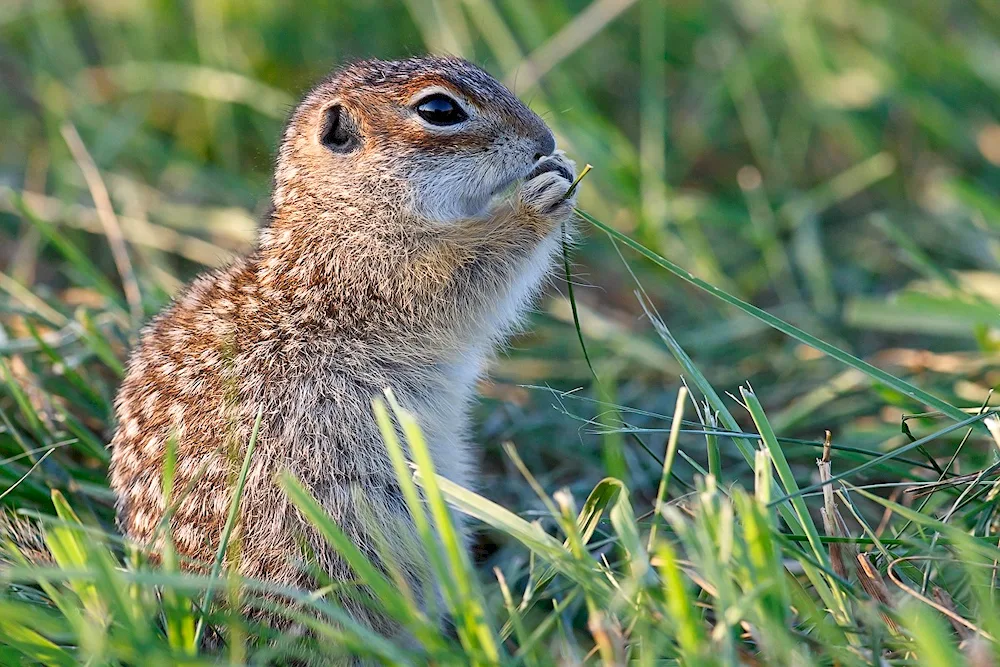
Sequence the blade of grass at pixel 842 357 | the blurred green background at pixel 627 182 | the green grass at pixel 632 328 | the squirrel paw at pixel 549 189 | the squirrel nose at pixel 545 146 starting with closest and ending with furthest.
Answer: the green grass at pixel 632 328 → the blade of grass at pixel 842 357 → the squirrel paw at pixel 549 189 → the squirrel nose at pixel 545 146 → the blurred green background at pixel 627 182

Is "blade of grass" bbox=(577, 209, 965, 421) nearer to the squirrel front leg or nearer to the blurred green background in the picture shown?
the squirrel front leg

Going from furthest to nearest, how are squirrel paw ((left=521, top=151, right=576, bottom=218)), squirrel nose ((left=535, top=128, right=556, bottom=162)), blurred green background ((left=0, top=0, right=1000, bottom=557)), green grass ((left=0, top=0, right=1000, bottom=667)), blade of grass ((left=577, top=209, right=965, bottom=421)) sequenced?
blurred green background ((left=0, top=0, right=1000, bottom=557)), squirrel nose ((left=535, top=128, right=556, bottom=162)), squirrel paw ((left=521, top=151, right=576, bottom=218)), blade of grass ((left=577, top=209, right=965, bottom=421)), green grass ((left=0, top=0, right=1000, bottom=667))

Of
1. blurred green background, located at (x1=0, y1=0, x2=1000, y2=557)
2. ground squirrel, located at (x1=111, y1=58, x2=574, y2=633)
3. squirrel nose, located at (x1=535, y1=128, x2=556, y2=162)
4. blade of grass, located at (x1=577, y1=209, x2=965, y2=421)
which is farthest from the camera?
blurred green background, located at (x1=0, y1=0, x2=1000, y2=557)

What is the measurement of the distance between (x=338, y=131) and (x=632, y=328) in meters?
1.90

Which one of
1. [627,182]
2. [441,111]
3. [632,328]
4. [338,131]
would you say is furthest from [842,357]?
[627,182]

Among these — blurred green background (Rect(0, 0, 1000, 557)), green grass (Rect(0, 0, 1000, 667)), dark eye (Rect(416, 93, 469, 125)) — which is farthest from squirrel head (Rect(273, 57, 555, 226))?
blurred green background (Rect(0, 0, 1000, 557))

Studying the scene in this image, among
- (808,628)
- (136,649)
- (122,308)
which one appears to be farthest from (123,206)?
(808,628)

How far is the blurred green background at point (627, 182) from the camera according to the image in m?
3.51

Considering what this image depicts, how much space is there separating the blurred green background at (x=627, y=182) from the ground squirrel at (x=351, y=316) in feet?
1.62

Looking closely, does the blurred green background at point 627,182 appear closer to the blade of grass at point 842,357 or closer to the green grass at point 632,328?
the green grass at point 632,328

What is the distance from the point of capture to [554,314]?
14.1ft

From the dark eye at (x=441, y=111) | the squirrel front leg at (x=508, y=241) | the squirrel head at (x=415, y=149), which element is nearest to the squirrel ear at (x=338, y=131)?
the squirrel head at (x=415, y=149)

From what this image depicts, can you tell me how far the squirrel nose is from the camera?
2834 millimetres

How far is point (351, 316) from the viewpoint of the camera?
8.87ft
